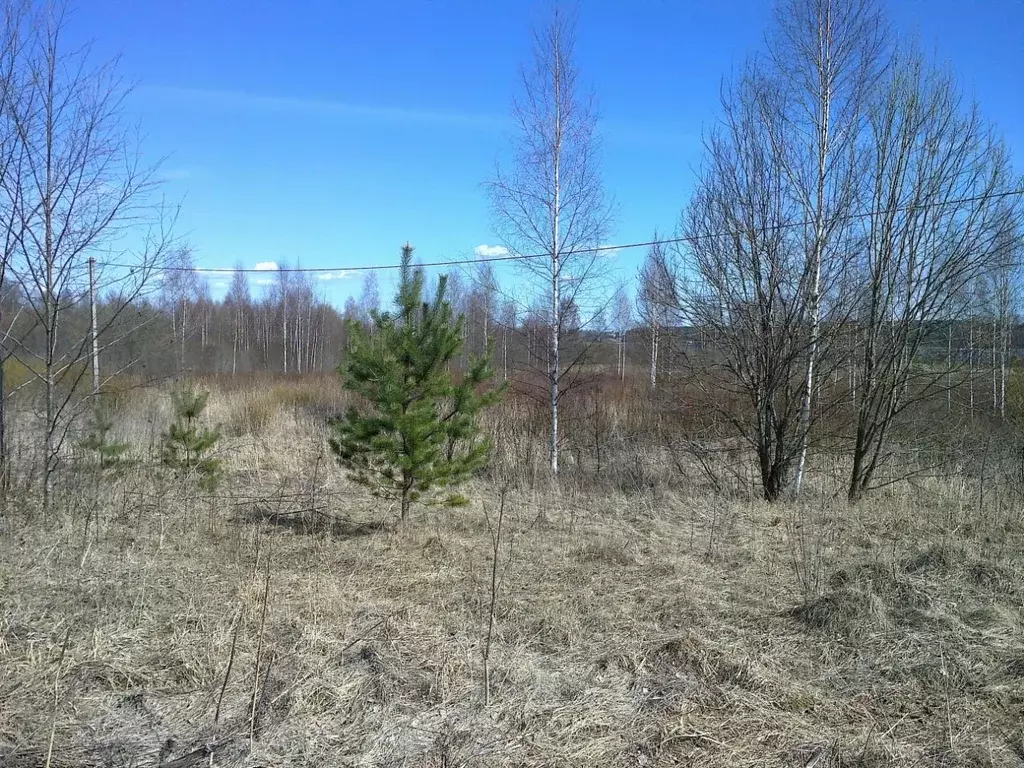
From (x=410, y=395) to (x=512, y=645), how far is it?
309 cm

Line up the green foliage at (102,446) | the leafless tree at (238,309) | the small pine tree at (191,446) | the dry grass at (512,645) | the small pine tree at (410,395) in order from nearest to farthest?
the dry grass at (512,645) → the small pine tree at (410,395) → the green foliage at (102,446) → the small pine tree at (191,446) → the leafless tree at (238,309)

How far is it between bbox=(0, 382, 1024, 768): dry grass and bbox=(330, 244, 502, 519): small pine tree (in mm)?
699

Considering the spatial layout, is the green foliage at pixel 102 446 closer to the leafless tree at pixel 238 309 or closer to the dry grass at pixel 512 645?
the dry grass at pixel 512 645

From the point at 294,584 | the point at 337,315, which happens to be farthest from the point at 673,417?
the point at 337,315

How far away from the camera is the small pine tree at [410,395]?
6.27 metres

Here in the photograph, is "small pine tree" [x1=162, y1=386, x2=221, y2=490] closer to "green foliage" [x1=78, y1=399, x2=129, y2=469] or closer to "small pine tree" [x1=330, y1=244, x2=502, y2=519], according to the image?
"green foliage" [x1=78, y1=399, x2=129, y2=469]

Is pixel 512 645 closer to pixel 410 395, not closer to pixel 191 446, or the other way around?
pixel 410 395

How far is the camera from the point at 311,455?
37.7 feet

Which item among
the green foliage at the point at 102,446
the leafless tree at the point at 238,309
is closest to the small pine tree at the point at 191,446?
the green foliage at the point at 102,446

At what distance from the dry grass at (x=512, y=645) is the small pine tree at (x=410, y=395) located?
70 centimetres

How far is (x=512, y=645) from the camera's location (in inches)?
153

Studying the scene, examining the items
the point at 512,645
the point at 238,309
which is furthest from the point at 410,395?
the point at 238,309

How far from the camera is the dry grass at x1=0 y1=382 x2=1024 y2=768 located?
2.83 m

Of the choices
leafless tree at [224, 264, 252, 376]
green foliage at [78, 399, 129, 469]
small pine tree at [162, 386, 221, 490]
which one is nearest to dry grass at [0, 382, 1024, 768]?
green foliage at [78, 399, 129, 469]
